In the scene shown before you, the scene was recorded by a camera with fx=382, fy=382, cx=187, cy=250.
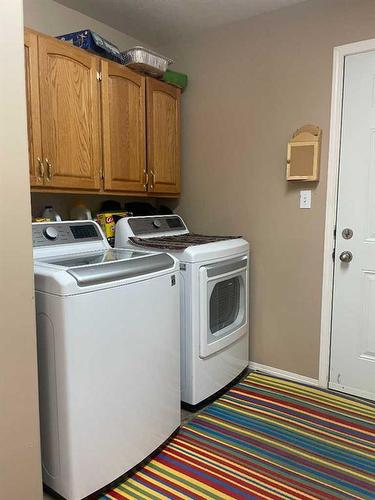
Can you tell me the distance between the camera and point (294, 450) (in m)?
1.93

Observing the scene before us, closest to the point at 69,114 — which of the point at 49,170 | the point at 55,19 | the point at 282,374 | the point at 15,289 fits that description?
the point at 49,170

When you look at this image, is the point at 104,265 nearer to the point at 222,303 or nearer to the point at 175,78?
the point at 222,303

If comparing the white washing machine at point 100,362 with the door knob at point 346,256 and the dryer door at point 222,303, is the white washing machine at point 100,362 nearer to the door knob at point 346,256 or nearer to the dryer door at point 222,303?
the dryer door at point 222,303

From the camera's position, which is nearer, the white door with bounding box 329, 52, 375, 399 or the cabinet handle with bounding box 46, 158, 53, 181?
the cabinet handle with bounding box 46, 158, 53, 181

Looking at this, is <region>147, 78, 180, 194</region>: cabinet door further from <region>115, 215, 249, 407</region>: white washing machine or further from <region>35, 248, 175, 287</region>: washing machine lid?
<region>35, 248, 175, 287</region>: washing machine lid

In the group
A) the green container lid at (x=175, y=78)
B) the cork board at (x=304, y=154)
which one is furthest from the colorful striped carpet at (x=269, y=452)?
the green container lid at (x=175, y=78)

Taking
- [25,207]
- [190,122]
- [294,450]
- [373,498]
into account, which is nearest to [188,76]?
[190,122]

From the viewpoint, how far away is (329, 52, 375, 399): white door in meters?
2.27

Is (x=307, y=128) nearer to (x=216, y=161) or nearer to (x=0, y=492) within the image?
(x=216, y=161)

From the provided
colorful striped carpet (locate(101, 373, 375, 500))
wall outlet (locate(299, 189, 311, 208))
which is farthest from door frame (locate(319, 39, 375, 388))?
colorful striped carpet (locate(101, 373, 375, 500))

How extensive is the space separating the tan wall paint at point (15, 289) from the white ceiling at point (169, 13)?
4.46 ft

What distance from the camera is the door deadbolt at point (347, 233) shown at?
2381mm

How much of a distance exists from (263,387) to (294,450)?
648 mm

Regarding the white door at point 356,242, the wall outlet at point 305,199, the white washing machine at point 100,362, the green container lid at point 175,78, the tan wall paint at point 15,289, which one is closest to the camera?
the tan wall paint at point 15,289
